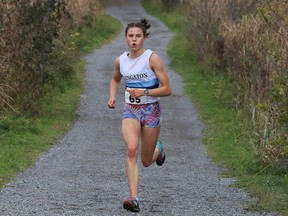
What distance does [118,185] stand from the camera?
10.3 meters

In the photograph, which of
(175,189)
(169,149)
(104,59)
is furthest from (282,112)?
(104,59)

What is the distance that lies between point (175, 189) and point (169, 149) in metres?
4.20

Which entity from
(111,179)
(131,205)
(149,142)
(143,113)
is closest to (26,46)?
(111,179)

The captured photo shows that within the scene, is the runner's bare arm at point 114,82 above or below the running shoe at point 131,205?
above

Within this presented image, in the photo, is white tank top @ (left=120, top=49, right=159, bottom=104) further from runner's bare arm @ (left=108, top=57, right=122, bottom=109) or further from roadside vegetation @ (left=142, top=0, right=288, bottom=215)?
roadside vegetation @ (left=142, top=0, right=288, bottom=215)

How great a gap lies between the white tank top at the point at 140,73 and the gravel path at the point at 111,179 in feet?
3.89

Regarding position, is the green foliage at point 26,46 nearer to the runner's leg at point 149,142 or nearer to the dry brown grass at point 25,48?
the dry brown grass at point 25,48

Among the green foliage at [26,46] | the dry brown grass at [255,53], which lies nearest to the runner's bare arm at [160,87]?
the dry brown grass at [255,53]

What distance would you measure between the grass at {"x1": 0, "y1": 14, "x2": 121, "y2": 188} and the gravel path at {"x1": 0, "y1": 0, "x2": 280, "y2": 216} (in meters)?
0.20

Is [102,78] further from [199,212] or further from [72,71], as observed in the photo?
[199,212]

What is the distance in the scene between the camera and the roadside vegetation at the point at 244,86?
32.8 feet

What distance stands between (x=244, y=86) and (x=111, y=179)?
22.9ft

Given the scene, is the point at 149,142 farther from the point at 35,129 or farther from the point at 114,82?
the point at 35,129

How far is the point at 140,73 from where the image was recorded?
8758mm
